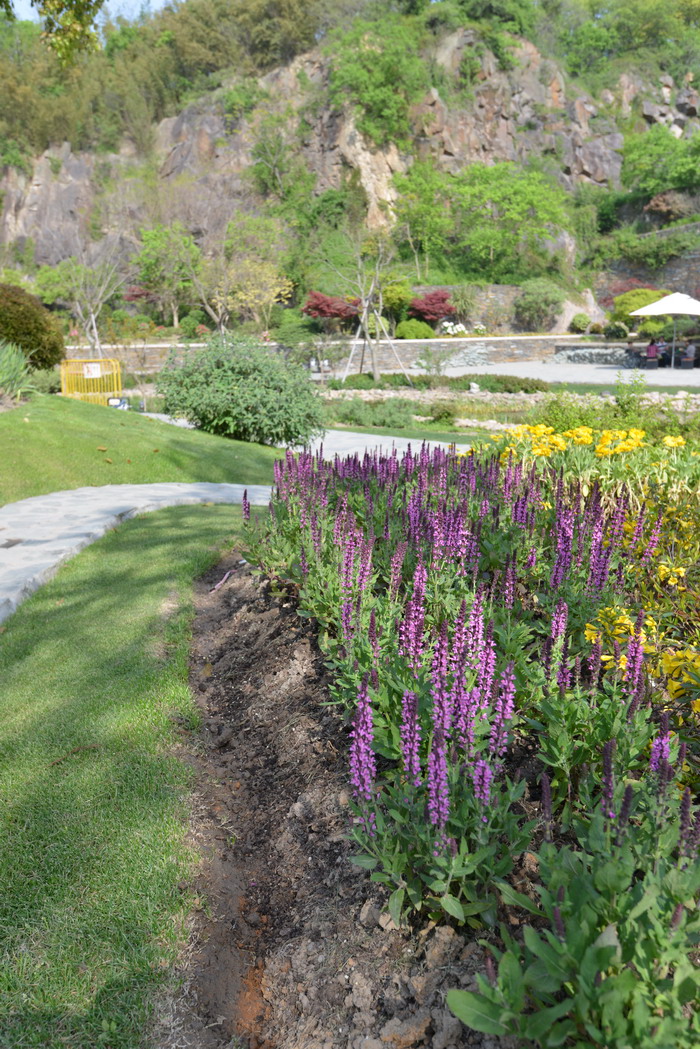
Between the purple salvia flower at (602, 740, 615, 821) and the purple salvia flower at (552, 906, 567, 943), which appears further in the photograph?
the purple salvia flower at (602, 740, 615, 821)

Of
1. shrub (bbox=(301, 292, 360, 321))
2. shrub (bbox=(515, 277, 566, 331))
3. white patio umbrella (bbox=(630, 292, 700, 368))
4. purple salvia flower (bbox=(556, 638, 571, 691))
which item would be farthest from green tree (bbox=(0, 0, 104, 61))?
shrub (bbox=(515, 277, 566, 331))

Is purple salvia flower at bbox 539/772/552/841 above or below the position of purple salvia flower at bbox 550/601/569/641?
below

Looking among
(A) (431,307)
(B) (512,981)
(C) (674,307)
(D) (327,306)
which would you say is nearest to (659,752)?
(B) (512,981)

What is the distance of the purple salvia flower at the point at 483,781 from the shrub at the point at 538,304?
42.6 metres

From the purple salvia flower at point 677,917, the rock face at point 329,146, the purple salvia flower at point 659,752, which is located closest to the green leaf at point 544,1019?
the purple salvia flower at point 677,917

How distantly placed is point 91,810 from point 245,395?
415 inches

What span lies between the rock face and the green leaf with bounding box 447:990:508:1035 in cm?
4963

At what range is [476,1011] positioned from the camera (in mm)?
1539

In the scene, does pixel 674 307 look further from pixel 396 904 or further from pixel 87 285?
pixel 396 904

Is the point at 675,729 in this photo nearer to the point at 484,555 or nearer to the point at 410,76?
the point at 484,555

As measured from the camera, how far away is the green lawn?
899 cm

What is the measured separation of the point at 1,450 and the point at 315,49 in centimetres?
5956

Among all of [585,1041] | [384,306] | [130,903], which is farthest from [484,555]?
[384,306]

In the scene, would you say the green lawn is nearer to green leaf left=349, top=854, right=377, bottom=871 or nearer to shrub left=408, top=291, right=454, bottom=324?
green leaf left=349, top=854, right=377, bottom=871
